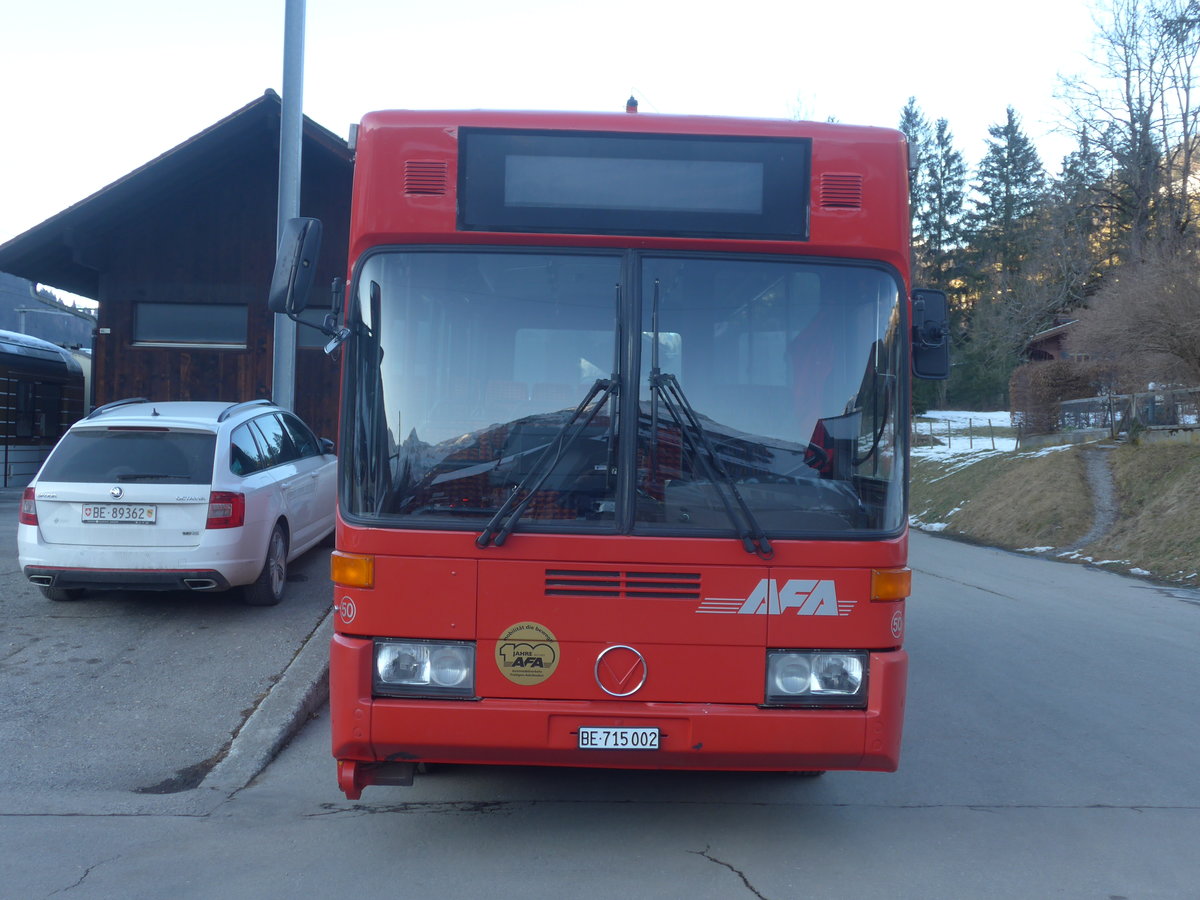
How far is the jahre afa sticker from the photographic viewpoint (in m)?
4.20

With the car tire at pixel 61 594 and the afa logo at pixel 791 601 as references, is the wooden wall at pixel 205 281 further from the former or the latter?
the afa logo at pixel 791 601

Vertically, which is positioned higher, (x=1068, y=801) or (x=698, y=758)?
(x=698, y=758)

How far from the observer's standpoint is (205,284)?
17438 millimetres

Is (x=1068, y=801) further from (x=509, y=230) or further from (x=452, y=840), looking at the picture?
(x=509, y=230)

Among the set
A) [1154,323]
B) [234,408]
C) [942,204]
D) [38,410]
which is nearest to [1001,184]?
[942,204]

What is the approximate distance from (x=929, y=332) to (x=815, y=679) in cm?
164

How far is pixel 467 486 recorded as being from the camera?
14.0 ft

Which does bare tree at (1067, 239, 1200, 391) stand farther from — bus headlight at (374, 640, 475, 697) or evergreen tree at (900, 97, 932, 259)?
evergreen tree at (900, 97, 932, 259)

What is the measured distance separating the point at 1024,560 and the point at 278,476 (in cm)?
1328

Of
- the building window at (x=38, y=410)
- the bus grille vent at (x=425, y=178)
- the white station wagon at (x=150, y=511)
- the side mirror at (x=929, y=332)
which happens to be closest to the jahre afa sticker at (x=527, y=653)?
the bus grille vent at (x=425, y=178)

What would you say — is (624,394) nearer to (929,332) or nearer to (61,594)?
(929,332)

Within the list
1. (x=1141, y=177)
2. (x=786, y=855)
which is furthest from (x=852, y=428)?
(x=1141, y=177)

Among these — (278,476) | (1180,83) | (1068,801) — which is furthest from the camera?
(1180,83)

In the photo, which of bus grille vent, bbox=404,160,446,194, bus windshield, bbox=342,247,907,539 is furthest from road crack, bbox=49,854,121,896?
bus grille vent, bbox=404,160,446,194
